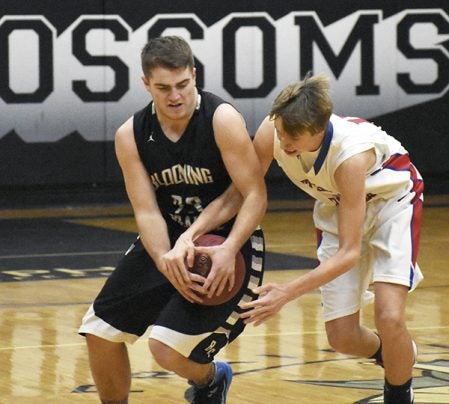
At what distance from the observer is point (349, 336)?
16.5 ft

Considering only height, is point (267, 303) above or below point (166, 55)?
below

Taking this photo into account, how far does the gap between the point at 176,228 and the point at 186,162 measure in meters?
0.29

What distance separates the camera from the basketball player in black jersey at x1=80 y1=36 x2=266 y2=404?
14.7 ft

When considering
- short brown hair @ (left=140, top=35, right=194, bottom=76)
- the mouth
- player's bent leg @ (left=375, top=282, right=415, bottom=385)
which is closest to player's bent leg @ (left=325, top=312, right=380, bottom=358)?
player's bent leg @ (left=375, top=282, right=415, bottom=385)

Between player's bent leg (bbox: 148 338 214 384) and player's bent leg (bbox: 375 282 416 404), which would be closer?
player's bent leg (bbox: 148 338 214 384)

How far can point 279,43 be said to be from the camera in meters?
13.8

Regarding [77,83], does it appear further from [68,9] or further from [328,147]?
[328,147]

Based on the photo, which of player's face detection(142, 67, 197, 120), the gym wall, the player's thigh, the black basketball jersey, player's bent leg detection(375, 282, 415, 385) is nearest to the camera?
player's face detection(142, 67, 197, 120)

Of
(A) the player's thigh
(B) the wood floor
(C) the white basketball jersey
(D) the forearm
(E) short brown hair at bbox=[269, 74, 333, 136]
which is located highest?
(E) short brown hair at bbox=[269, 74, 333, 136]

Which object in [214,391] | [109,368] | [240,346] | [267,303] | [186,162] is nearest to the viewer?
[267,303]

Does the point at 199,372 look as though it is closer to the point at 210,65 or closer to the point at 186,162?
the point at 186,162

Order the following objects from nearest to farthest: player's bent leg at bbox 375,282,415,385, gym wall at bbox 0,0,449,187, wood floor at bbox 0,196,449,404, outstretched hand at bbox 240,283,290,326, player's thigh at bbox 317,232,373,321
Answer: outstretched hand at bbox 240,283,290,326 → player's bent leg at bbox 375,282,415,385 → player's thigh at bbox 317,232,373,321 → wood floor at bbox 0,196,449,404 → gym wall at bbox 0,0,449,187

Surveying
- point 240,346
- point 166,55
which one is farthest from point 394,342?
point 240,346

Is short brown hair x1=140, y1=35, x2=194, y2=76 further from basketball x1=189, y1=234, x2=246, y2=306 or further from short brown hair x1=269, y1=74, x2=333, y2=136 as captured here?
basketball x1=189, y1=234, x2=246, y2=306
